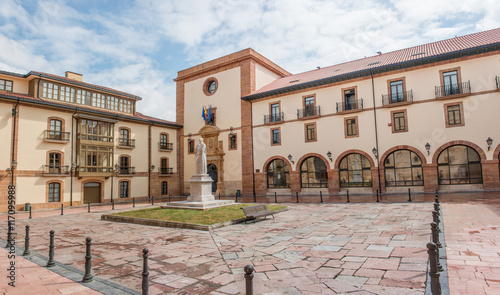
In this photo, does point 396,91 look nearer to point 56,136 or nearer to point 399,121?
point 399,121

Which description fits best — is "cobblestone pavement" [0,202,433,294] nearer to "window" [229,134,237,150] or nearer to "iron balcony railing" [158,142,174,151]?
"window" [229,134,237,150]

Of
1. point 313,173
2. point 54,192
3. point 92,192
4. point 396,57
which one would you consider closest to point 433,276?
point 313,173

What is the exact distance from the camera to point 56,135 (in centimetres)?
2442

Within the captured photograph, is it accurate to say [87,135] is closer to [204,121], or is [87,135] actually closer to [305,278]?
[204,121]

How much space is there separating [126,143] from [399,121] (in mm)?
23842

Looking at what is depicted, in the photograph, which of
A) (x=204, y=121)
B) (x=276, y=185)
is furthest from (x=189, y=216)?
(x=204, y=121)

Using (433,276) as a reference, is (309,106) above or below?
above

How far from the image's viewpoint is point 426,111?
2261 cm

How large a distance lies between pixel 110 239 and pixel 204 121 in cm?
2435

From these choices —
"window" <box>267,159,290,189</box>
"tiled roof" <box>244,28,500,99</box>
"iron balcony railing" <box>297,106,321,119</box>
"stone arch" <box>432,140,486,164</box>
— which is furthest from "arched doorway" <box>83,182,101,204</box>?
"stone arch" <box>432,140,486,164</box>

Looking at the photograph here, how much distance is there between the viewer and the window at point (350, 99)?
25.6 metres

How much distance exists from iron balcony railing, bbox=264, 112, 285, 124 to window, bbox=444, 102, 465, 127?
42.1 ft

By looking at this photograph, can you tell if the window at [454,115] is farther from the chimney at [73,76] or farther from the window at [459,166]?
the chimney at [73,76]

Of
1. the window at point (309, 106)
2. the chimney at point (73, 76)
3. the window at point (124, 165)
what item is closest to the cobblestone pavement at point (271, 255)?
the window at point (309, 106)
